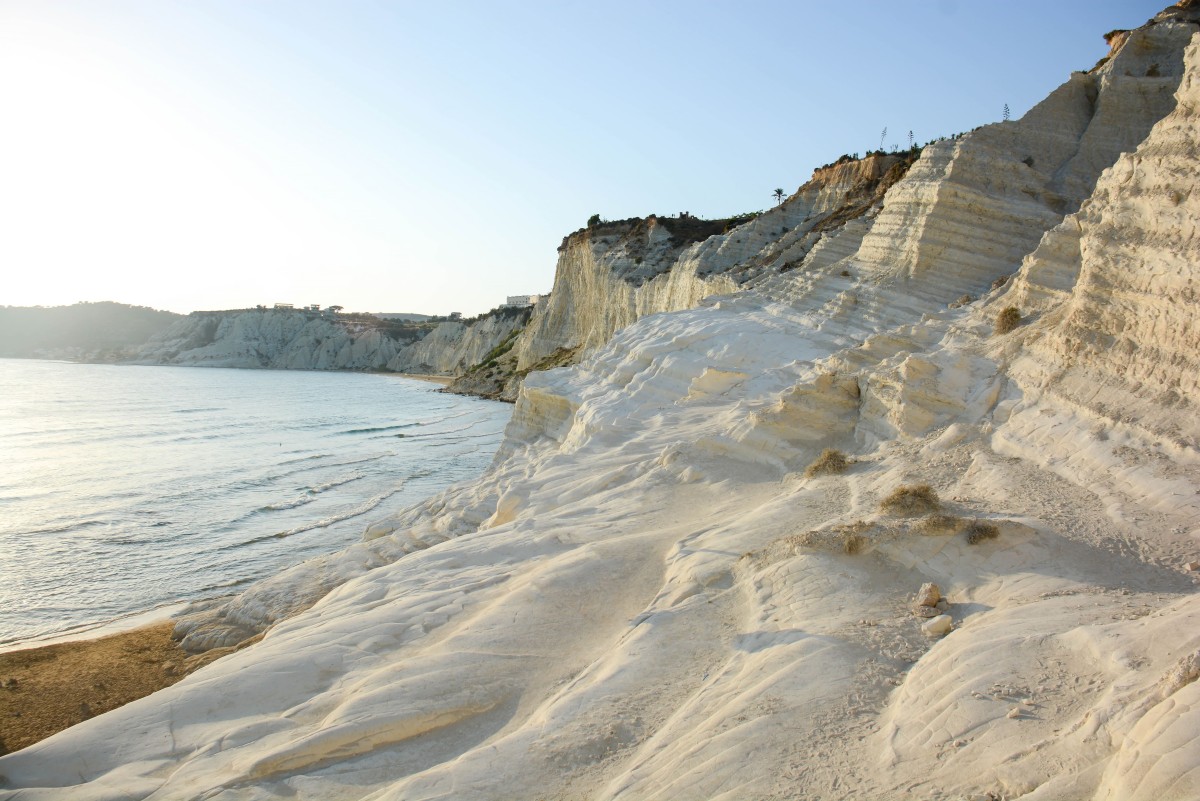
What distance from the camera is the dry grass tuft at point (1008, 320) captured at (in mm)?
12453

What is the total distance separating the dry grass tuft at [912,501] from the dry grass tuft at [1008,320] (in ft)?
17.8

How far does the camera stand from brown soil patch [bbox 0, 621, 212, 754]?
34.0 feet

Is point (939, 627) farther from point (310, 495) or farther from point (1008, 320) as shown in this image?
point (310, 495)

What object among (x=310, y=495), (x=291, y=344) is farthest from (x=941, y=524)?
(x=291, y=344)

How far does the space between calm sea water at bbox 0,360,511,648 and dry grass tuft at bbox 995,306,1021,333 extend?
51.0ft

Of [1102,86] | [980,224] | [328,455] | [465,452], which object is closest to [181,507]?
[328,455]

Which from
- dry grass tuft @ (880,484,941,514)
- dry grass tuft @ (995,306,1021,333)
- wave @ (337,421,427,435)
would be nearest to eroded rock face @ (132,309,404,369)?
wave @ (337,421,427,435)

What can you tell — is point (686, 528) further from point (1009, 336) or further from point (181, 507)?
point (181, 507)

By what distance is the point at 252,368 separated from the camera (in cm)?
12788

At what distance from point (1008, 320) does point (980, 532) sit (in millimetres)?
6594

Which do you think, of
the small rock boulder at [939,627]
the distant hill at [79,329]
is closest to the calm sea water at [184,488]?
the small rock boulder at [939,627]

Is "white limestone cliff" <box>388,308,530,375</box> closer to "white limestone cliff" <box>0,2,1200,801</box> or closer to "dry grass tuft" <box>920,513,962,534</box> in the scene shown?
"white limestone cliff" <box>0,2,1200,801</box>

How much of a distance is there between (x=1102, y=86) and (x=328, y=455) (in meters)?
31.2

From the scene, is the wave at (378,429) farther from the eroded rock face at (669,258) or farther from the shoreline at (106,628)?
the shoreline at (106,628)
